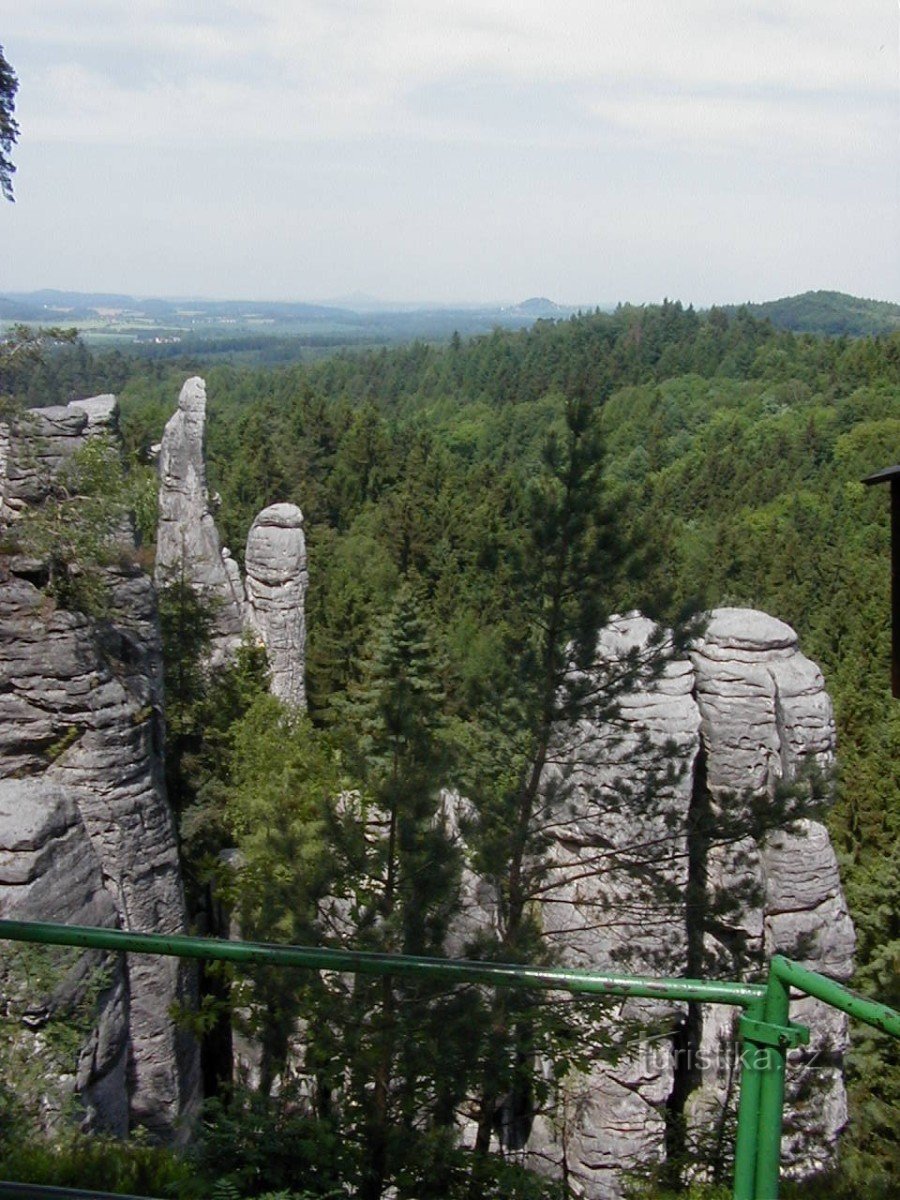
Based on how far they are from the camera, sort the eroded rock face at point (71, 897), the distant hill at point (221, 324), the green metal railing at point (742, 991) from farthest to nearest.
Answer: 1. the distant hill at point (221, 324)
2. the eroded rock face at point (71, 897)
3. the green metal railing at point (742, 991)

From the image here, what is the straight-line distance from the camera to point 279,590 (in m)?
21.9

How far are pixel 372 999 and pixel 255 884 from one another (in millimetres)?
5196

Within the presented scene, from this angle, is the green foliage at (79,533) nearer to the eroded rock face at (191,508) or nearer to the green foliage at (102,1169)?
the green foliage at (102,1169)

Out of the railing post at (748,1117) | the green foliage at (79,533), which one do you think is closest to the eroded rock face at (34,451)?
the green foliage at (79,533)

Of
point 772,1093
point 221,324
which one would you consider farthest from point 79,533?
point 221,324

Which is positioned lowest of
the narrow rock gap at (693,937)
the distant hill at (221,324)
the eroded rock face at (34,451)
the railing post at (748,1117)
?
the narrow rock gap at (693,937)

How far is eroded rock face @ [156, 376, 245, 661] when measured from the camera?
2209 centimetres

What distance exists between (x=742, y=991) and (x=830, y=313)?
155m

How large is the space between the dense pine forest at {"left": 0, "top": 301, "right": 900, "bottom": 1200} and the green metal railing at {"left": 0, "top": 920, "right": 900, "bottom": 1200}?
2.79 feet

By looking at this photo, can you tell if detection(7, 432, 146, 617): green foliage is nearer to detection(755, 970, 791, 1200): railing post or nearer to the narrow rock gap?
the narrow rock gap

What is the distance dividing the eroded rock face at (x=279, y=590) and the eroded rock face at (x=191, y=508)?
22.3 inches

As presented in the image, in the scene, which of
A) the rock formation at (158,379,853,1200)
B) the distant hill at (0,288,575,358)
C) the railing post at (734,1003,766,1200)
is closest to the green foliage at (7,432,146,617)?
the rock formation at (158,379,853,1200)

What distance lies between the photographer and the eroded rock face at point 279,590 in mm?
21891

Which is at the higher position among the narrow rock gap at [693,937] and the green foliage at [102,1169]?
the green foliage at [102,1169]
